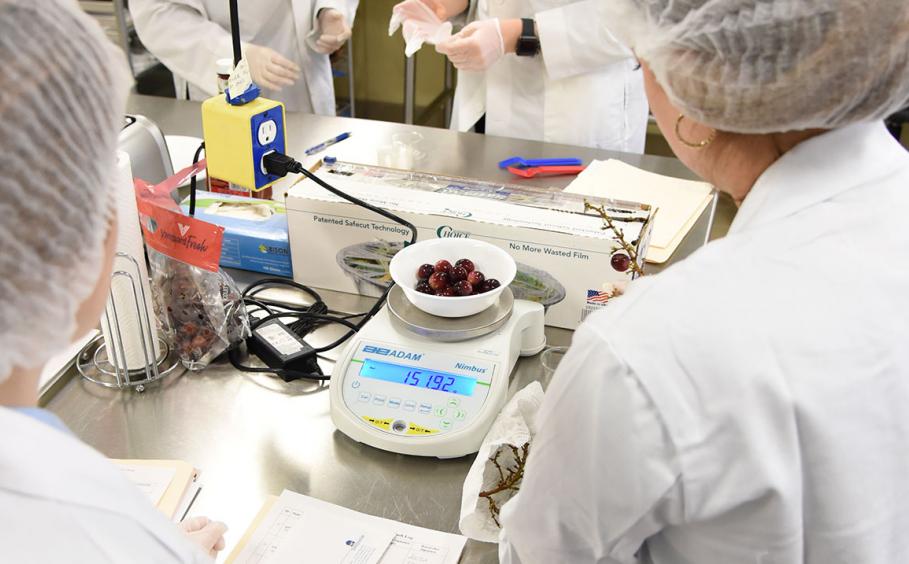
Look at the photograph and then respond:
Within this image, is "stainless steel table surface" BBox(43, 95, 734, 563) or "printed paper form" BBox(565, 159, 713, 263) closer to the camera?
"stainless steel table surface" BBox(43, 95, 734, 563)

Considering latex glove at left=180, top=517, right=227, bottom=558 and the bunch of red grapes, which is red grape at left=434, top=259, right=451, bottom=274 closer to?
the bunch of red grapes

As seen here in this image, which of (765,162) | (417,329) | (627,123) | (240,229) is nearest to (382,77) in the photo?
(627,123)

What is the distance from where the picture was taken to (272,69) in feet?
6.06

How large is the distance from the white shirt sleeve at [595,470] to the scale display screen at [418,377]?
28 centimetres

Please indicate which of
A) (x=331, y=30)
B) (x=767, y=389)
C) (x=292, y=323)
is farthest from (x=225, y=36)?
(x=767, y=389)

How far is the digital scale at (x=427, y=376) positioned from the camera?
3.05ft

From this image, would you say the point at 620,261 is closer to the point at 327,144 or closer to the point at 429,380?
the point at 429,380

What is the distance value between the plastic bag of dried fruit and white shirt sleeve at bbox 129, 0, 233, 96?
1.12 metres

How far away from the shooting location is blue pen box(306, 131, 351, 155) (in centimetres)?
170

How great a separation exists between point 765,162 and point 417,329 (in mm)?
510

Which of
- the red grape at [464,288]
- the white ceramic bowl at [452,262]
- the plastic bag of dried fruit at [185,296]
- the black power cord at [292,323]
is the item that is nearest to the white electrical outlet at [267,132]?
the black power cord at [292,323]

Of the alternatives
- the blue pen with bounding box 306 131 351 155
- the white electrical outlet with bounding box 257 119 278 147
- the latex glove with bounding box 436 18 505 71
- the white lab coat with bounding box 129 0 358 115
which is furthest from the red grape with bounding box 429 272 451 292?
the white lab coat with bounding box 129 0 358 115

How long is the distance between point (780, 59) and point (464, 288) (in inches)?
22.0

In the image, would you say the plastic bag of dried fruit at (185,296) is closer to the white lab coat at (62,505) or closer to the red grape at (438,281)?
the red grape at (438,281)
